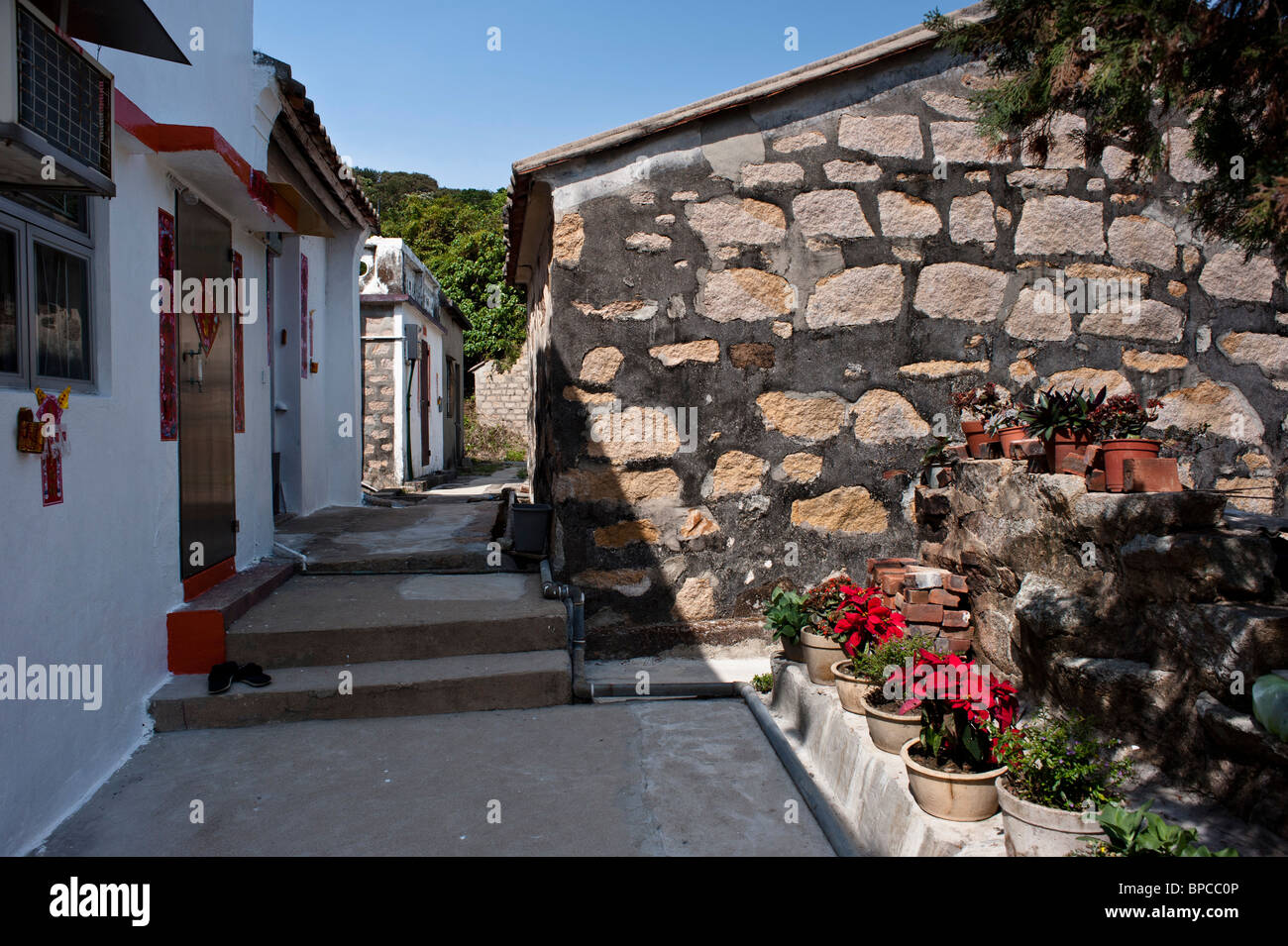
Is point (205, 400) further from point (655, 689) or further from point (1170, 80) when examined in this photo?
point (1170, 80)

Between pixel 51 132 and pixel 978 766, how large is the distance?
3169 millimetres

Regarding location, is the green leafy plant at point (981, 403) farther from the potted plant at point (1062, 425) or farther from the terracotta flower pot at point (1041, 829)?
the terracotta flower pot at point (1041, 829)

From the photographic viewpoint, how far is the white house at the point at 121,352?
2523 mm

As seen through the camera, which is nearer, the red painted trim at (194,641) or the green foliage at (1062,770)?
the green foliage at (1062,770)

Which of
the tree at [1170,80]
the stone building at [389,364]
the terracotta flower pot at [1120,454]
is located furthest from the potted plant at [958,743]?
the stone building at [389,364]

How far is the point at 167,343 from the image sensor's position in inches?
155

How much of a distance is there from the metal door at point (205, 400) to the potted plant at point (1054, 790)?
3741 mm

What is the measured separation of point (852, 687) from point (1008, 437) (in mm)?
1455

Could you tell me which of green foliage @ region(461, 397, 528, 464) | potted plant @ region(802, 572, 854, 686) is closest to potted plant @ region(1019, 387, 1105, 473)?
potted plant @ region(802, 572, 854, 686)
